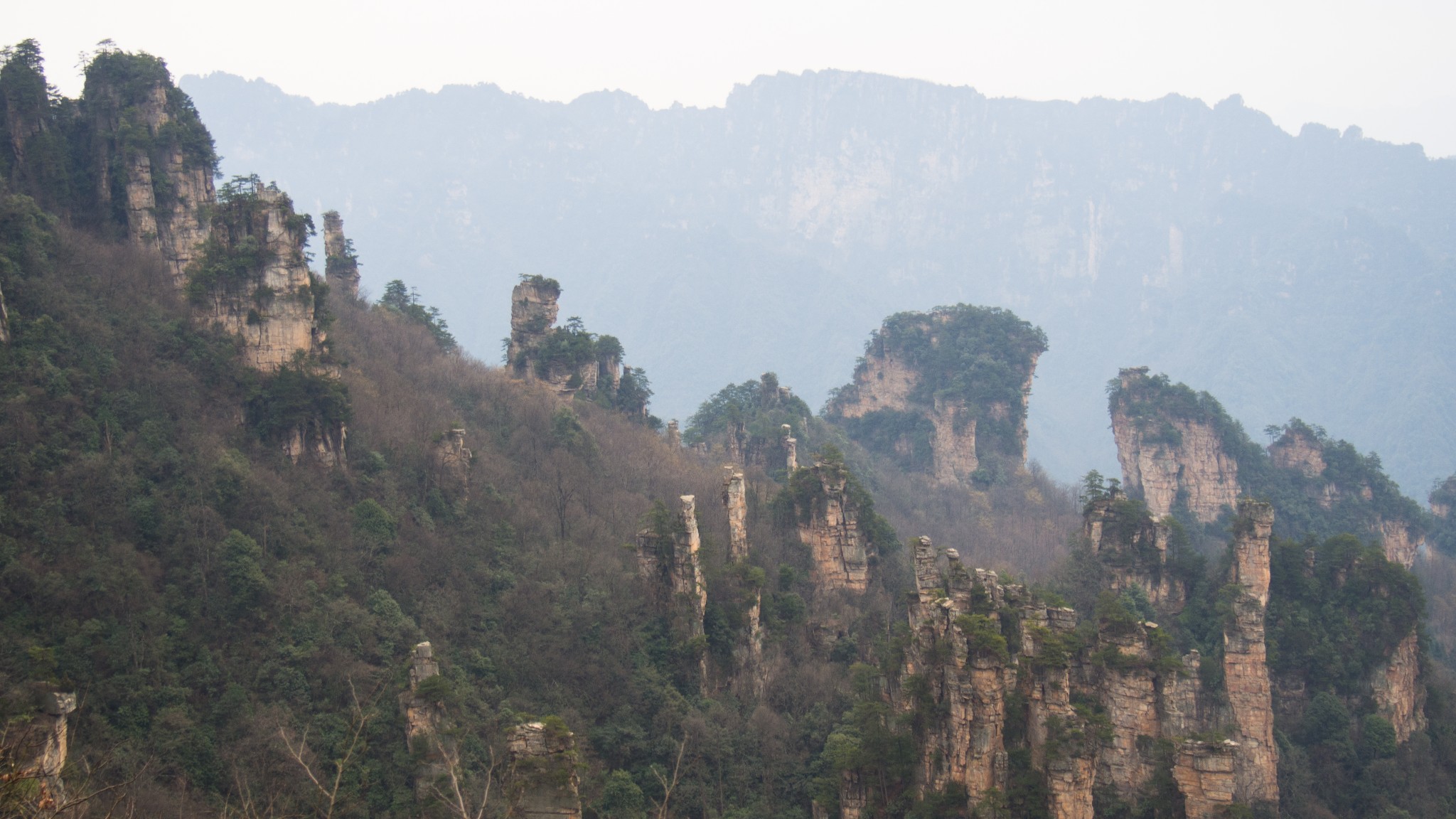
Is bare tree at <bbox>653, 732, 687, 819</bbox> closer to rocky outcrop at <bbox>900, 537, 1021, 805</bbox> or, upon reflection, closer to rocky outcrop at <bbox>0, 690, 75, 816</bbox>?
rocky outcrop at <bbox>900, 537, 1021, 805</bbox>

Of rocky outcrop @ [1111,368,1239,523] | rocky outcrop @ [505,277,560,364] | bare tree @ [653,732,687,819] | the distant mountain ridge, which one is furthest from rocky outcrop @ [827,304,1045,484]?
the distant mountain ridge

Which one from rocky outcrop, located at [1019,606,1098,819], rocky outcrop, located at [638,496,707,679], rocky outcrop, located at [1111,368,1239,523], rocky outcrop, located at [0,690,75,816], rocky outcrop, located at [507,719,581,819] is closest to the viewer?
rocky outcrop, located at [0,690,75,816]

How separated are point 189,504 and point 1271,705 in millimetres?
32971

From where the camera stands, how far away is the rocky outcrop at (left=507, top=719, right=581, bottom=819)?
24.1m

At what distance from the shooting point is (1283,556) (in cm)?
4244

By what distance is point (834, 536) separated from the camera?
44312 mm

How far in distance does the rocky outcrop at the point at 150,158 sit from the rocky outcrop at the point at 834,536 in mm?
22806

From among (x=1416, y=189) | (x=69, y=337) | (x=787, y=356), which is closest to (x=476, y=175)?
(x=787, y=356)

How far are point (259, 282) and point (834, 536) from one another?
71.5ft

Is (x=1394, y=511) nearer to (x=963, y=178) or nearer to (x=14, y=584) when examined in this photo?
(x=14, y=584)

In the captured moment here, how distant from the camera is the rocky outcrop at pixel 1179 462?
64.8m

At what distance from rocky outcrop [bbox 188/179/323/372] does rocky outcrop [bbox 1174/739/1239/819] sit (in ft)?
87.6

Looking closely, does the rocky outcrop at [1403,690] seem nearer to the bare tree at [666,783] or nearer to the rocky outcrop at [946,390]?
the bare tree at [666,783]

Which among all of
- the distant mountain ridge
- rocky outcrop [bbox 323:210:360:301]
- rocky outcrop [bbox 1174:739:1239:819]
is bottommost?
rocky outcrop [bbox 1174:739:1239:819]
